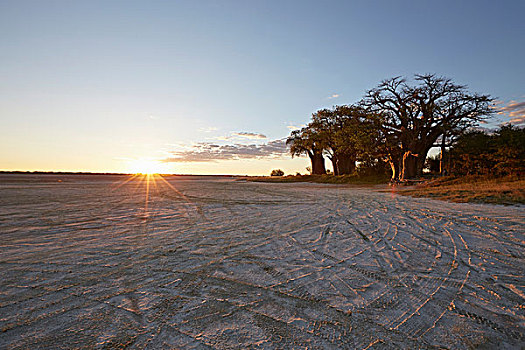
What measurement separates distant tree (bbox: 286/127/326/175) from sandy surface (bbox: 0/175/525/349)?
1038 inches

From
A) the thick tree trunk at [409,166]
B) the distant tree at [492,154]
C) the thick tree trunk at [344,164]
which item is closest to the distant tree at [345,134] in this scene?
the thick tree trunk at [344,164]

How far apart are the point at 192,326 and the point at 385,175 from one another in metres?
25.7

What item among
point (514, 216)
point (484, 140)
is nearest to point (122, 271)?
point (514, 216)

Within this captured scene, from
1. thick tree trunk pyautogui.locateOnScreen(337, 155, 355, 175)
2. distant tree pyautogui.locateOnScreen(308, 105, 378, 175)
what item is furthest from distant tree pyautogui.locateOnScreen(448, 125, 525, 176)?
thick tree trunk pyautogui.locateOnScreen(337, 155, 355, 175)

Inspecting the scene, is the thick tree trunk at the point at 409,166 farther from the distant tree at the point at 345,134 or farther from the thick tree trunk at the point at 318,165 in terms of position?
the thick tree trunk at the point at 318,165

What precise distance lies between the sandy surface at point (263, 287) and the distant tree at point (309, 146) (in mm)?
26354

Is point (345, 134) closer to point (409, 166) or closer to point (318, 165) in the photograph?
point (409, 166)

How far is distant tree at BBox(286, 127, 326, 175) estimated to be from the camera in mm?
30812

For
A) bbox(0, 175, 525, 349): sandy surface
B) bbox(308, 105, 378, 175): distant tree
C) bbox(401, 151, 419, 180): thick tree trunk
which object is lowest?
bbox(0, 175, 525, 349): sandy surface

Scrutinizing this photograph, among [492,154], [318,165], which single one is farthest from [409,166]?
[318,165]

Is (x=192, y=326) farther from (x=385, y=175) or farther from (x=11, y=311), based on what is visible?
(x=385, y=175)

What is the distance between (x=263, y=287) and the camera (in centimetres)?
262

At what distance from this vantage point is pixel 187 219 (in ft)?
20.7

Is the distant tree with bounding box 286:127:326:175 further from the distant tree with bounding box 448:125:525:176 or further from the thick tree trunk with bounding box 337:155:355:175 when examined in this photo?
the distant tree with bounding box 448:125:525:176
